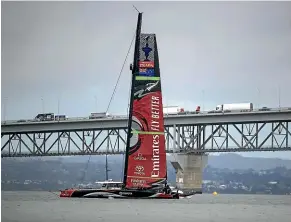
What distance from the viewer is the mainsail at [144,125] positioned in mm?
56062

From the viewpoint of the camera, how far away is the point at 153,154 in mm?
56188

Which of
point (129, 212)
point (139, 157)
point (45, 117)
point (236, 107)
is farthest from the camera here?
point (45, 117)

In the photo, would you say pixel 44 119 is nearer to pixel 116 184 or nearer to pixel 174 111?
pixel 174 111

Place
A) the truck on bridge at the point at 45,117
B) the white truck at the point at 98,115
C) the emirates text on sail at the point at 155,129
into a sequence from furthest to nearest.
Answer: the truck on bridge at the point at 45,117 → the white truck at the point at 98,115 → the emirates text on sail at the point at 155,129

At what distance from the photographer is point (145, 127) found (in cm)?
5631

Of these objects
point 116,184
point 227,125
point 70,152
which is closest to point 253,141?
point 227,125

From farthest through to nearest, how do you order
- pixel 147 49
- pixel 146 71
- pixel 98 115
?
pixel 98 115, pixel 147 49, pixel 146 71

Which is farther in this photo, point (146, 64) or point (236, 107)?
point (236, 107)

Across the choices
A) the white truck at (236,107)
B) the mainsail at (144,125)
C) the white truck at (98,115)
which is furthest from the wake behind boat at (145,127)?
the white truck at (98,115)

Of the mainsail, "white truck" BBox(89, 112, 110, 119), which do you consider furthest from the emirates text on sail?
"white truck" BBox(89, 112, 110, 119)

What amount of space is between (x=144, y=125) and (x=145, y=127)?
0.67 ft

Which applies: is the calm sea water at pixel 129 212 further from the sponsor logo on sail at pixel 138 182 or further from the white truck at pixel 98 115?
the white truck at pixel 98 115

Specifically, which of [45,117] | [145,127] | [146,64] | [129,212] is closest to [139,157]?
[145,127]

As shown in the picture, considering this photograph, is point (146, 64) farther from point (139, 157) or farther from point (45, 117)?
point (45, 117)
